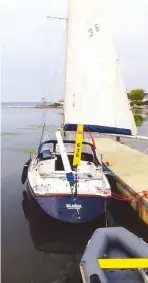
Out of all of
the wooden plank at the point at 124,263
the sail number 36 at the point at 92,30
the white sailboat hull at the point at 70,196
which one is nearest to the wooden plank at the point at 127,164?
the white sailboat hull at the point at 70,196

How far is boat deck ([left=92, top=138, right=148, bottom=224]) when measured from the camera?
36.3 feet

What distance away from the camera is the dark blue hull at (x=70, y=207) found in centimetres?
929

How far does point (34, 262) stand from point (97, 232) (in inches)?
88.2

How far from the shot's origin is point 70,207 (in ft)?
30.5

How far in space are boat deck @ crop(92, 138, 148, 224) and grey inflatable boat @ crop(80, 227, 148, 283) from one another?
3.02 metres

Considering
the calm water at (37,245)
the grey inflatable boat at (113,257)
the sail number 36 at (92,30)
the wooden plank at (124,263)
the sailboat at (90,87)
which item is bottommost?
the calm water at (37,245)

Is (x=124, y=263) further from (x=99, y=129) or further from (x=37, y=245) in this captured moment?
(x=99, y=129)

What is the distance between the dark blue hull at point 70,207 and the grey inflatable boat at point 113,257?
161 centimetres

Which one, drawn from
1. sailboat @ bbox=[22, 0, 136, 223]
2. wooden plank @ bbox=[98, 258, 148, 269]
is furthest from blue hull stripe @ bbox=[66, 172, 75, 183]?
wooden plank @ bbox=[98, 258, 148, 269]

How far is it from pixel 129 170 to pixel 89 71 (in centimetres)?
504

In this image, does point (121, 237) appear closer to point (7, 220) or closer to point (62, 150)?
point (62, 150)

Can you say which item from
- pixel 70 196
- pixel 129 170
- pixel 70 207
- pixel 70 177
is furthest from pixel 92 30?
pixel 70 207

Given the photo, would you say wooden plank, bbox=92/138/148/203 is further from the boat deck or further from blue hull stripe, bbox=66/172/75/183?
blue hull stripe, bbox=66/172/75/183

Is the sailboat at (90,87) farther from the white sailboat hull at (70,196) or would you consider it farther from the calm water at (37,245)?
the calm water at (37,245)
